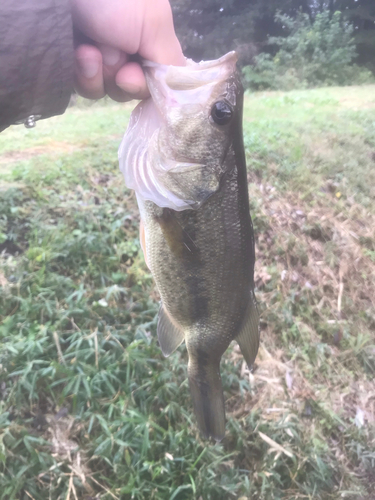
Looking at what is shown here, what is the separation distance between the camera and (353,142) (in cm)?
534

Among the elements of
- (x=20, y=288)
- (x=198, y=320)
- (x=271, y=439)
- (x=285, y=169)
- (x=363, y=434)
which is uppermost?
(x=198, y=320)

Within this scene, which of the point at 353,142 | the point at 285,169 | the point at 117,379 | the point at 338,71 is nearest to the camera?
the point at 117,379

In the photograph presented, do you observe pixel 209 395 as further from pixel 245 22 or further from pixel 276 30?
pixel 276 30

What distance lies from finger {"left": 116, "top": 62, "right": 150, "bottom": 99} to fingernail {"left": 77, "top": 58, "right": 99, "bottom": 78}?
84 mm

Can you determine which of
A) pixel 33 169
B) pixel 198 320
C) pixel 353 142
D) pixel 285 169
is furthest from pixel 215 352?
pixel 353 142

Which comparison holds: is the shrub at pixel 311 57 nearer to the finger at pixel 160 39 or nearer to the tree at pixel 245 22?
the tree at pixel 245 22

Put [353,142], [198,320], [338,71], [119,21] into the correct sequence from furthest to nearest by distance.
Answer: [338,71], [353,142], [198,320], [119,21]

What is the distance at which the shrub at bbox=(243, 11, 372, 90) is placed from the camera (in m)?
11.2

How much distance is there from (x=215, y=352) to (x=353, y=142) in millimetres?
4851

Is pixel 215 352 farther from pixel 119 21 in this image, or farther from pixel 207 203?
pixel 119 21

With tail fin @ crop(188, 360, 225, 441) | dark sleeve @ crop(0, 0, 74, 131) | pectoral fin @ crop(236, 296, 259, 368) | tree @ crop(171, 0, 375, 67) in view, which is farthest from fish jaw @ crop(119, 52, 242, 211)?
tree @ crop(171, 0, 375, 67)

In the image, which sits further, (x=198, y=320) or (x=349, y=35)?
(x=349, y=35)

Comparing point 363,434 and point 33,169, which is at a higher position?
point 33,169

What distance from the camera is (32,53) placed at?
1188 millimetres
